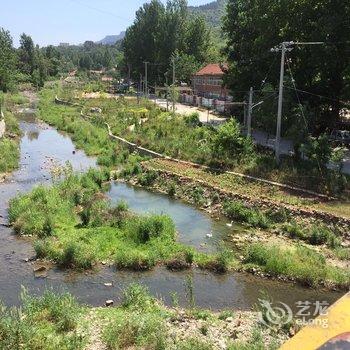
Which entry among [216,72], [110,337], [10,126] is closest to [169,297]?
[110,337]

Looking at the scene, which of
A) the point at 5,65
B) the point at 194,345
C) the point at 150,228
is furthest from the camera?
the point at 5,65

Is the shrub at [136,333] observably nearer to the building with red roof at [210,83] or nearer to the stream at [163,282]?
the stream at [163,282]

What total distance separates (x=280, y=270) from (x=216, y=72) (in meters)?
53.7

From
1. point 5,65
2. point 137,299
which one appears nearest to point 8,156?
point 137,299

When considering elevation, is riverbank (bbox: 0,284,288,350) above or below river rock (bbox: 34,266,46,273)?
above

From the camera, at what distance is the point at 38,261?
18016mm

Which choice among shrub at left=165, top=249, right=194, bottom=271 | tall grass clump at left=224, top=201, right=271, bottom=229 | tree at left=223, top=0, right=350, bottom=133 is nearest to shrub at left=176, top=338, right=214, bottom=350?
shrub at left=165, top=249, right=194, bottom=271

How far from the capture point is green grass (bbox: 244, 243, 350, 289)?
1639cm

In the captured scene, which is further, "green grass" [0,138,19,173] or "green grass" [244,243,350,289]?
"green grass" [0,138,19,173]

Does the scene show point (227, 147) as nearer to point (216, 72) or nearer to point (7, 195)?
point (7, 195)

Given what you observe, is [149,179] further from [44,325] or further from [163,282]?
[44,325]

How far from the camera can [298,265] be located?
671 inches

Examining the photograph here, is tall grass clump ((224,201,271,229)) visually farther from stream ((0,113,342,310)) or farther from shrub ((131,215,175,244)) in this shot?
shrub ((131,215,175,244))

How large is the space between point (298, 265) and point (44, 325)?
30.9ft
